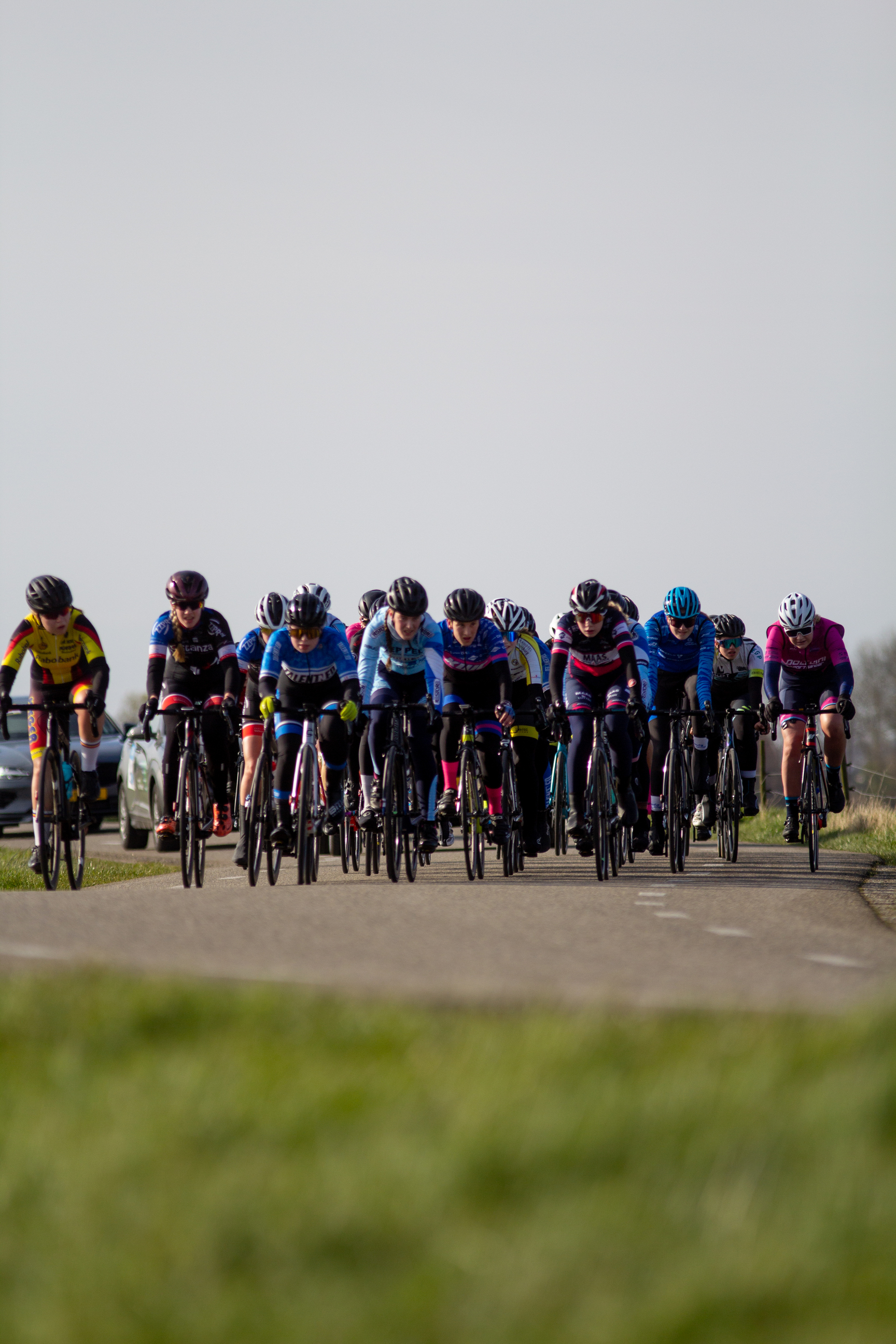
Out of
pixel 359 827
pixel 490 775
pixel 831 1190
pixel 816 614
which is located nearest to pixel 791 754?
pixel 816 614

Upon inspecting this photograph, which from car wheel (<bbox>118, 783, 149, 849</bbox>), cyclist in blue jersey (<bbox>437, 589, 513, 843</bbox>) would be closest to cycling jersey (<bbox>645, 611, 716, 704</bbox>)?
Result: cyclist in blue jersey (<bbox>437, 589, 513, 843</bbox>)

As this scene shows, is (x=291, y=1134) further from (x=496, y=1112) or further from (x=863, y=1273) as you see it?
(x=863, y=1273)

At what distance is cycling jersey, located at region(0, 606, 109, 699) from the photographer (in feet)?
40.5

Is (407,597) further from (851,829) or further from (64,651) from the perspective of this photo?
(851,829)

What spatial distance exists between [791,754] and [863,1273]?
36.4ft

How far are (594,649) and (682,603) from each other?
2.87 m

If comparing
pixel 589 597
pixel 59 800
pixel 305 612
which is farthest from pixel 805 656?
pixel 59 800

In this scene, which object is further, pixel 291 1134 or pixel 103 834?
pixel 103 834

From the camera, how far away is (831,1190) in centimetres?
373

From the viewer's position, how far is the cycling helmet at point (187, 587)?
534 inches

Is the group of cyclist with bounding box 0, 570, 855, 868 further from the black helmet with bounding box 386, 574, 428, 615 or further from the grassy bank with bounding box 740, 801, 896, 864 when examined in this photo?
the grassy bank with bounding box 740, 801, 896, 864

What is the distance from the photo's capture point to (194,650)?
1362 cm

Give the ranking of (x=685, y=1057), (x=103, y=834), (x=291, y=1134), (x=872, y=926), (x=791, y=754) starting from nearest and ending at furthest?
(x=291, y=1134) → (x=685, y=1057) → (x=872, y=926) → (x=791, y=754) → (x=103, y=834)

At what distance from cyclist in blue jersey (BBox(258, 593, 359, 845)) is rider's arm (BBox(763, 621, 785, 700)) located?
4.31m
